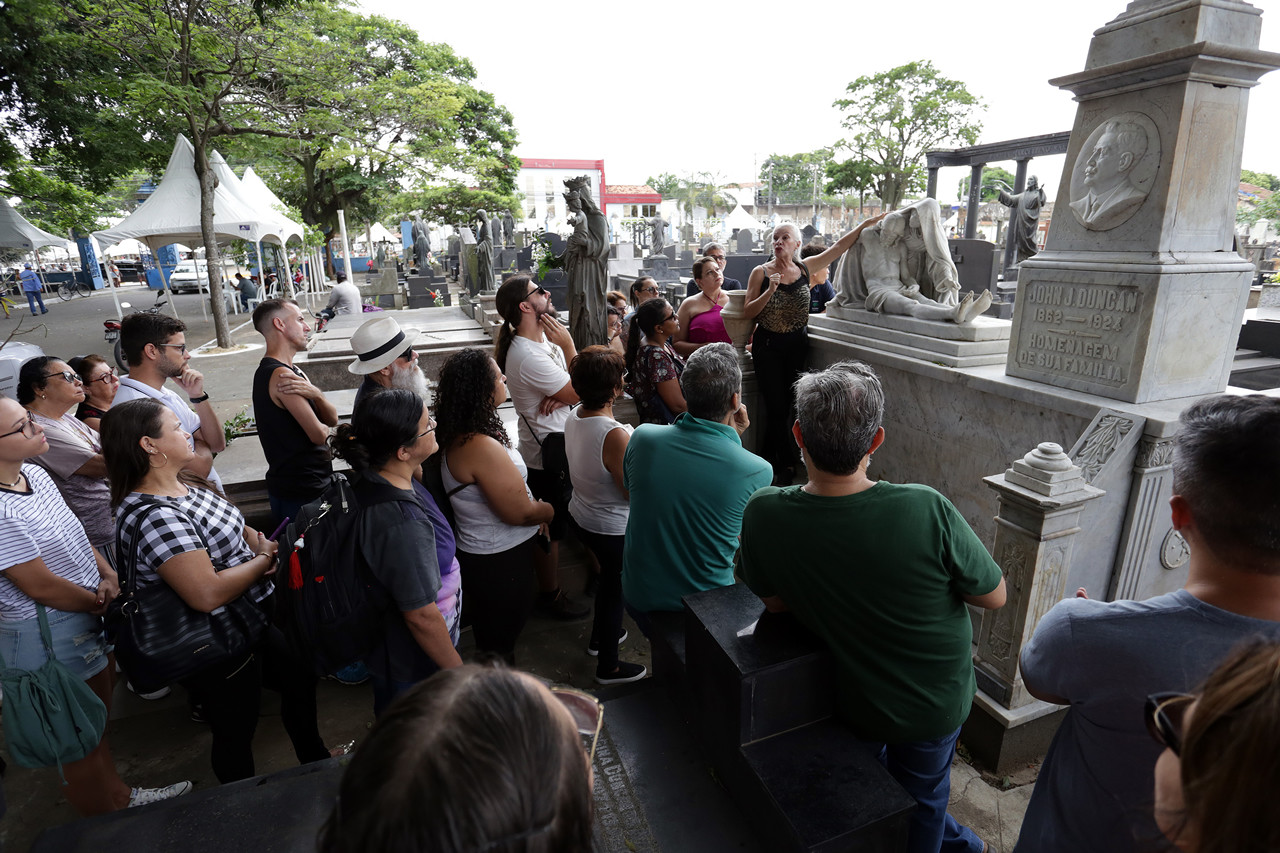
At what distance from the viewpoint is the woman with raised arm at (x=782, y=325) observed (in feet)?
15.6

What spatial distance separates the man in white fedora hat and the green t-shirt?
82.1 inches

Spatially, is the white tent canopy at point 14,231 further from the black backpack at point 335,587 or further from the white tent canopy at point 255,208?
the black backpack at point 335,587

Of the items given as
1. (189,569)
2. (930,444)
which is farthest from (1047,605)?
(189,569)

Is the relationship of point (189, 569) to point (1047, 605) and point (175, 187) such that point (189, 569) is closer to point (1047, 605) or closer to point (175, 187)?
point (1047, 605)

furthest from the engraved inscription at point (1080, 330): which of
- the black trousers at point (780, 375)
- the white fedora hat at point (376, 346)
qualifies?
the white fedora hat at point (376, 346)

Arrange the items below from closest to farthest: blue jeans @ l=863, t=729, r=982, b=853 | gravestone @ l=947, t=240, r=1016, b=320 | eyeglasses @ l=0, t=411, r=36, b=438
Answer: blue jeans @ l=863, t=729, r=982, b=853
eyeglasses @ l=0, t=411, r=36, b=438
gravestone @ l=947, t=240, r=1016, b=320

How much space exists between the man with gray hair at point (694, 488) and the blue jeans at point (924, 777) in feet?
2.52

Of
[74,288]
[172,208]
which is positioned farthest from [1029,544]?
A: [74,288]

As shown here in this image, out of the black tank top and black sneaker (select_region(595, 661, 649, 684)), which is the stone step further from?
the black tank top

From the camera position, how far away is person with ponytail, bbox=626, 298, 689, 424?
393 centimetres

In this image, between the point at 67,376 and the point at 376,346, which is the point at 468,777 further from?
the point at 67,376

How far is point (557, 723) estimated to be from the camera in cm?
77

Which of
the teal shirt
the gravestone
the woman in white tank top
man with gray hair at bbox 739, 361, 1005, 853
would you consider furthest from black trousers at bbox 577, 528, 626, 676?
the gravestone

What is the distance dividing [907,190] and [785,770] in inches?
1552
